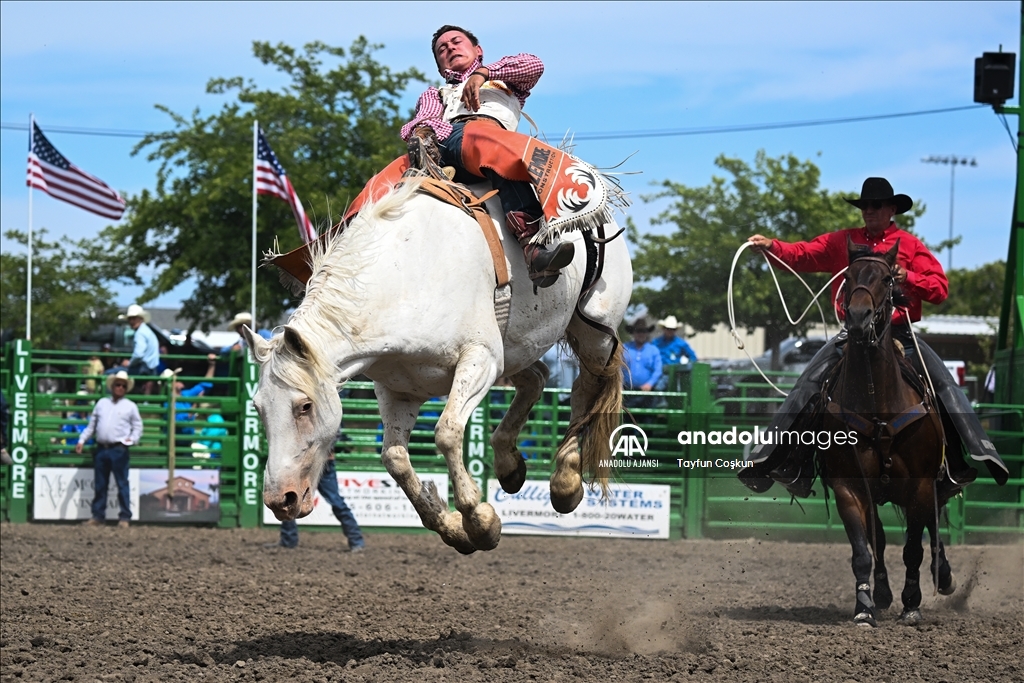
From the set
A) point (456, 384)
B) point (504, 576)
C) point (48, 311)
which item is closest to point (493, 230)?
point (456, 384)

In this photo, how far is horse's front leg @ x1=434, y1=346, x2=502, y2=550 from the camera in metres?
4.95

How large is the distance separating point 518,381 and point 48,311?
29.6 metres

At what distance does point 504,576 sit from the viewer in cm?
958

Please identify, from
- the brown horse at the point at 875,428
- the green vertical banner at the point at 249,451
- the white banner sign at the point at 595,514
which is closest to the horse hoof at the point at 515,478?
the brown horse at the point at 875,428

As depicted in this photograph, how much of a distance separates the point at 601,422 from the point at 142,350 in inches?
327

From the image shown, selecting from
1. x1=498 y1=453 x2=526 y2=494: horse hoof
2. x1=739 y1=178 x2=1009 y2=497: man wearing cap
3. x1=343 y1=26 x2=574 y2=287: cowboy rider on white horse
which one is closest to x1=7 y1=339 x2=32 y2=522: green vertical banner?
x1=498 y1=453 x2=526 y2=494: horse hoof

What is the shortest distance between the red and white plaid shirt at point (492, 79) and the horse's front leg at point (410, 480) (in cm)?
125

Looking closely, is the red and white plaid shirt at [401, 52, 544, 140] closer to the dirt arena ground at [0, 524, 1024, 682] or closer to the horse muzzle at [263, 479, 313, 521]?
the horse muzzle at [263, 479, 313, 521]

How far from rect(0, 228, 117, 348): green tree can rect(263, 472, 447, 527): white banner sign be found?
22342mm

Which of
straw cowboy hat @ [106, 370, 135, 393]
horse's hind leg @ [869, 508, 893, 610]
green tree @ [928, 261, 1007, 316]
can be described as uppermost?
green tree @ [928, 261, 1007, 316]

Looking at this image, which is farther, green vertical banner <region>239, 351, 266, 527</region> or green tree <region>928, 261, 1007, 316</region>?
green tree <region>928, 261, 1007, 316</region>

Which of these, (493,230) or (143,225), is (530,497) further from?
(143,225)

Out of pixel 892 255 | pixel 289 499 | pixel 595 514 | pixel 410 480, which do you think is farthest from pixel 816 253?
pixel 595 514

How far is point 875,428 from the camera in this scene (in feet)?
23.0
